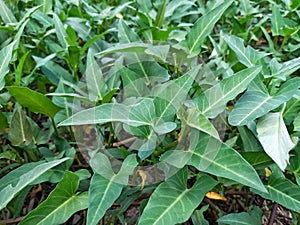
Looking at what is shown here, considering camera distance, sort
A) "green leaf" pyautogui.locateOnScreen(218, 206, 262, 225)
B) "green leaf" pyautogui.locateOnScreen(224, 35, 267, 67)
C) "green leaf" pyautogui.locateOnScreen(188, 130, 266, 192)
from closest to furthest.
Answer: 1. "green leaf" pyautogui.locateOnScreen(188, 130, 266, 192)
2. "green leaf" pyautogui.locateOnScreen(218, 206, 262, 225)
3. "green leaf" pyautogui.locateOnScreen(224, 35, 267, 67)

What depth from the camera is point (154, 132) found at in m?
0.91

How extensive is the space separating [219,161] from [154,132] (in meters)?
0.14

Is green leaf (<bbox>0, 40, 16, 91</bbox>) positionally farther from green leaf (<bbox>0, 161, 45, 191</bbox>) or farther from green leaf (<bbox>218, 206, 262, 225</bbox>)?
green leaf (<bbox>218, 206, 262, 225</bbox>)

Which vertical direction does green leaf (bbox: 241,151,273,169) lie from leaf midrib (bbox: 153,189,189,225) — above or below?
below

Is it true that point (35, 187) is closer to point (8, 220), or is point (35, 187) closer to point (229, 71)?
point (8, 220)

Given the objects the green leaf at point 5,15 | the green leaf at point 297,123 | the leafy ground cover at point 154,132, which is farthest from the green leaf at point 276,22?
the green leaf at point 5,15

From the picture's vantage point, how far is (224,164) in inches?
33.3

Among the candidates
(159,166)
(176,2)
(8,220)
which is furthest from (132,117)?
(176,2)

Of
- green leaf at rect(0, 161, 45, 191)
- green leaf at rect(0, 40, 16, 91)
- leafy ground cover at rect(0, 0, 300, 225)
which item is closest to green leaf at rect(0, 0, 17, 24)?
leafy ground cover at rect(0, 0, 300, 225)

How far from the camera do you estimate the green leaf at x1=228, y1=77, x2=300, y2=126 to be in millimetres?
898

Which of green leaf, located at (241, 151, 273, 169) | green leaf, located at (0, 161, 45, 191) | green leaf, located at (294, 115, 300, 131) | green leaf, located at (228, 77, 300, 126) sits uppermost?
green leaf, located at (228, 77, 300, 126)

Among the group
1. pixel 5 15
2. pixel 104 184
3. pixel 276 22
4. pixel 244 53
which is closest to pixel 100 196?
pixel 104 184

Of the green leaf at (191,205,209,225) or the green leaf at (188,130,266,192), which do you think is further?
the green leaf at (191,205,209,225)

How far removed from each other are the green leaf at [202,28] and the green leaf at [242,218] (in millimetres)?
368
